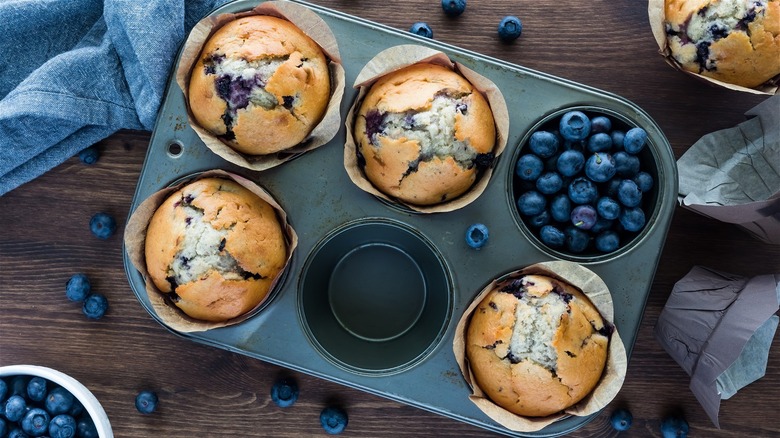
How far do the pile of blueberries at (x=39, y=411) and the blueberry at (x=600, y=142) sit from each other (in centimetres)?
170

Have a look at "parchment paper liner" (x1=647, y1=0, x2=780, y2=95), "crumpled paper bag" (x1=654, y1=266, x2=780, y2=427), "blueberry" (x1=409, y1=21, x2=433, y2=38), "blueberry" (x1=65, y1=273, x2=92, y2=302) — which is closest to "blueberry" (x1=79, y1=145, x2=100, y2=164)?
"blueberry" (x1=65, y1=273, x2=92, y2=302)

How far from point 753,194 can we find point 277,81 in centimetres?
147

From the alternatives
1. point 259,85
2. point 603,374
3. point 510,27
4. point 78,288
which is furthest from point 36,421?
point 510,27

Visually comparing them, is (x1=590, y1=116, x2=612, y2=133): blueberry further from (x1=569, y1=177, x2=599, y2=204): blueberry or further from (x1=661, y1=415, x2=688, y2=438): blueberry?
(x1=661, y1=415, x2=688, y2=438): blueberry

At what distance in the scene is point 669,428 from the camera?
6.69 feet

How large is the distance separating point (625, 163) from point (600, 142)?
9cm

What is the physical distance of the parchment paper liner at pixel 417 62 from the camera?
1645mm

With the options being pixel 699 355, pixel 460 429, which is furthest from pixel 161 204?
pixel 699 355

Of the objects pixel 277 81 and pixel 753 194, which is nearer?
pixel 277 81

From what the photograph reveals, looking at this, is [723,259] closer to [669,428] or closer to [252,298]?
[669,428]

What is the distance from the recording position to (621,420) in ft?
6.57

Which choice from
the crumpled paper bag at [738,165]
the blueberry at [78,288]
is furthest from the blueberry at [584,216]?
the blueberry at [78,288]

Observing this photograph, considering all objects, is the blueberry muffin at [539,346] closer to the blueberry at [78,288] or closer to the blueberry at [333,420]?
the blueberry at [333,420]

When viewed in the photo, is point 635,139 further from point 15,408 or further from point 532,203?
point 15,408
